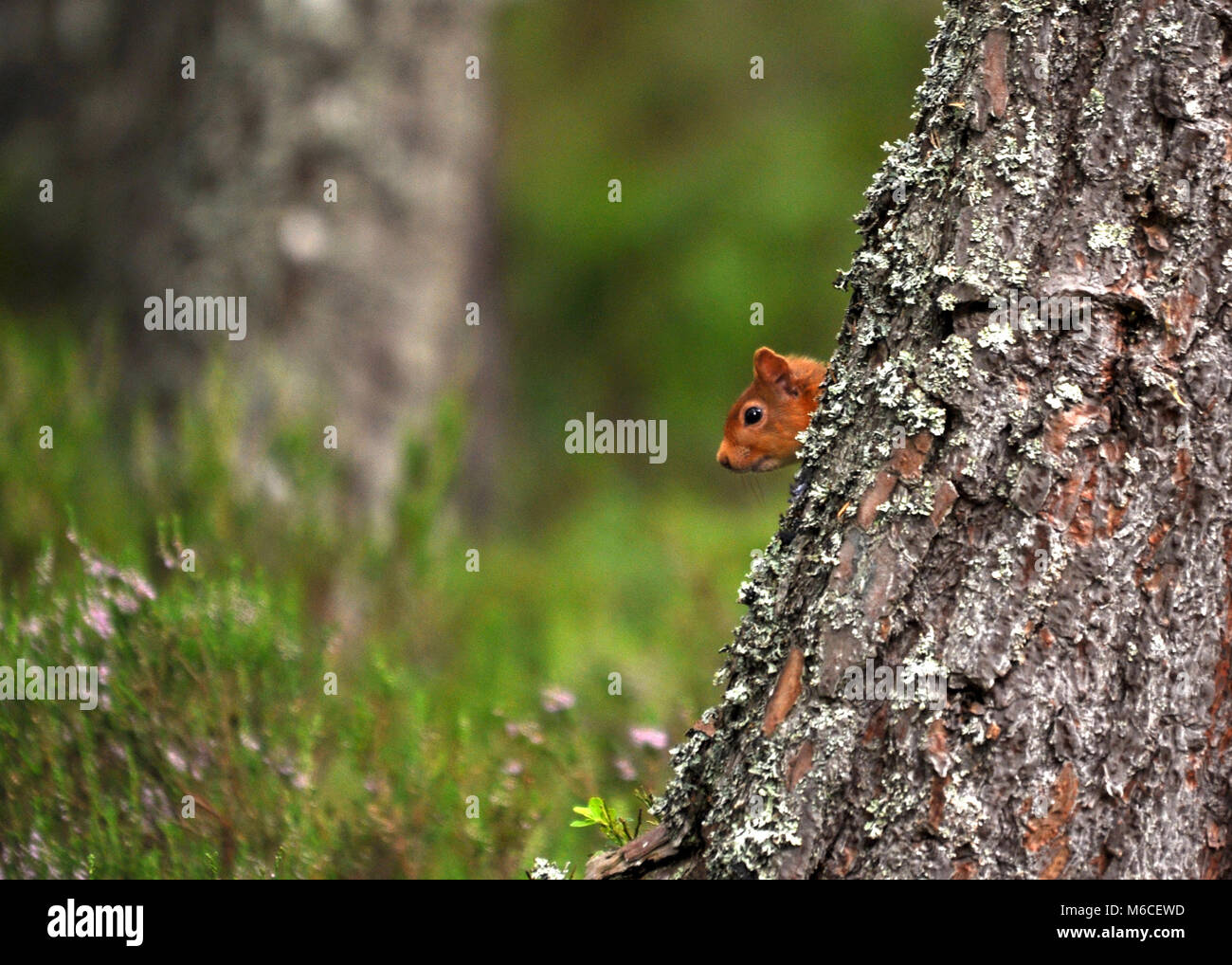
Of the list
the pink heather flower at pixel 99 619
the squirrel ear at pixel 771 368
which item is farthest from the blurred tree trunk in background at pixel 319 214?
the squirrel ear at pixel 771 368

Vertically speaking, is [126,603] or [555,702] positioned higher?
[126,603]

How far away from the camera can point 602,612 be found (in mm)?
5992

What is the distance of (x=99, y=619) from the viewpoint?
3180 mm

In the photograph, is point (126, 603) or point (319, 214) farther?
point (319, 214)

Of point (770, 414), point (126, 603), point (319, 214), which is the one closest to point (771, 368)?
point (770, 414)

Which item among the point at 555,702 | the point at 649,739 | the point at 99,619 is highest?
the point at 99,619

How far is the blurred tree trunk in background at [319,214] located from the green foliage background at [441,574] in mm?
645

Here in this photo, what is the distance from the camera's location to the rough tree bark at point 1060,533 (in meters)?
1.82

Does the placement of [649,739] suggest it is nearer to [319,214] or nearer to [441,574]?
[441,574]

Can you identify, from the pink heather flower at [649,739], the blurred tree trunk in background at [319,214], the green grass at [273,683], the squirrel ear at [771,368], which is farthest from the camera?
the blurred tree trunk in background at [319,214]

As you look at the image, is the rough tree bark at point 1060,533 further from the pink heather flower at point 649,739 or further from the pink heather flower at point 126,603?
the pink heather flower at point 126,603

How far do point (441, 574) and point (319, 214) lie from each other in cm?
246

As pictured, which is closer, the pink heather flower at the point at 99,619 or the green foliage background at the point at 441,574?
the green foliage background at the point at 441,574

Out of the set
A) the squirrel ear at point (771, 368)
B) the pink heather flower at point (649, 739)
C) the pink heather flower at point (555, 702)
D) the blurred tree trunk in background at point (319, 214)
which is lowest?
the pink heather flower at point (649, 739)
